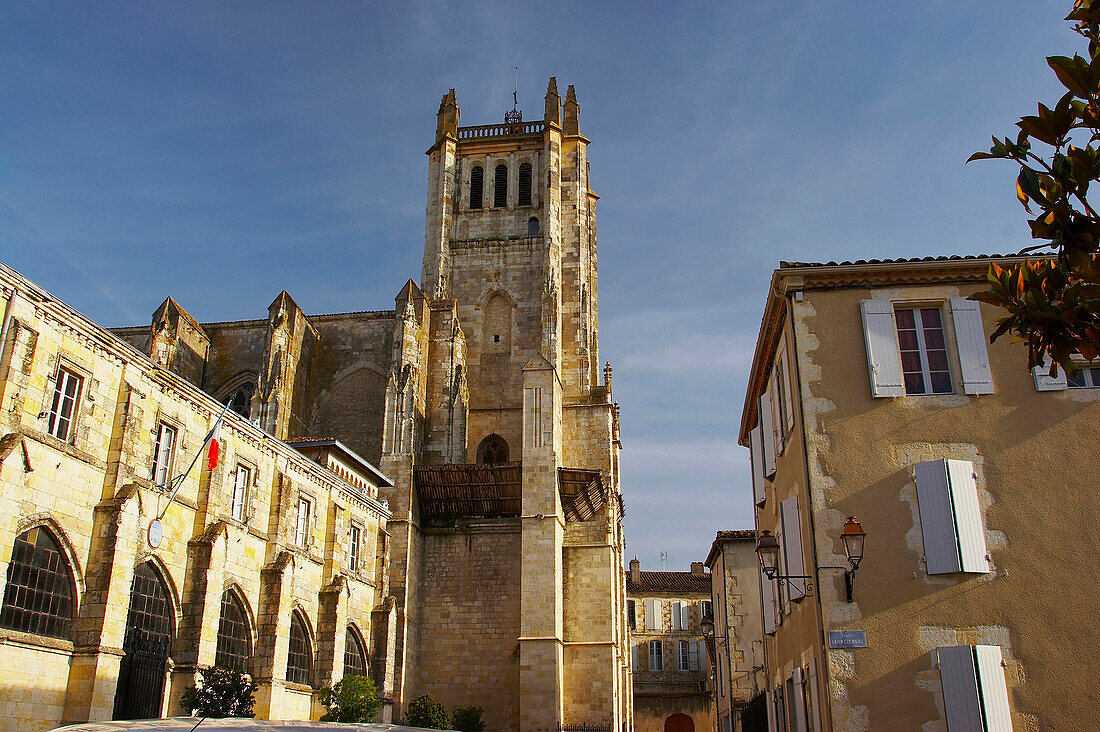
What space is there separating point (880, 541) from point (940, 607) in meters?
0.97

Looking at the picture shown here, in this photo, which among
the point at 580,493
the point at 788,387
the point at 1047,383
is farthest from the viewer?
the point at 580,493

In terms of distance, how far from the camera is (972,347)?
1173 cm

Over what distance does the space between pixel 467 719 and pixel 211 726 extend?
19.7 metres

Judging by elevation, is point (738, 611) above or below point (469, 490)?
below

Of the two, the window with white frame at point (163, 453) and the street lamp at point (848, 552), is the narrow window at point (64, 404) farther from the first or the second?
the street lamp at point (848, 552)

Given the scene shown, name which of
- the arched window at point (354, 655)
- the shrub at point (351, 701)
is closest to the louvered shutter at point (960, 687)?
the shrub at point (351, 701)

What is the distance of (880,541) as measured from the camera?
36.0 feet

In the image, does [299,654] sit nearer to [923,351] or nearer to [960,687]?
[960,687]

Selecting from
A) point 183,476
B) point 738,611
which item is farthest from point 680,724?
point 183,476

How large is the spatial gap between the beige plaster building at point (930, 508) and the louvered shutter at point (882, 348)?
0.02 metres

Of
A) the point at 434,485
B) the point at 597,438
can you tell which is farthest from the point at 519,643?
the point at 597,438

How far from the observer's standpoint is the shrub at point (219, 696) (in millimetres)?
14211

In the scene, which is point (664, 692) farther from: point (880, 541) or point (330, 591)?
point (880, 541)

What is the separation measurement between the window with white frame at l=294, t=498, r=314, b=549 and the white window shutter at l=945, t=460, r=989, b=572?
1378 cm
